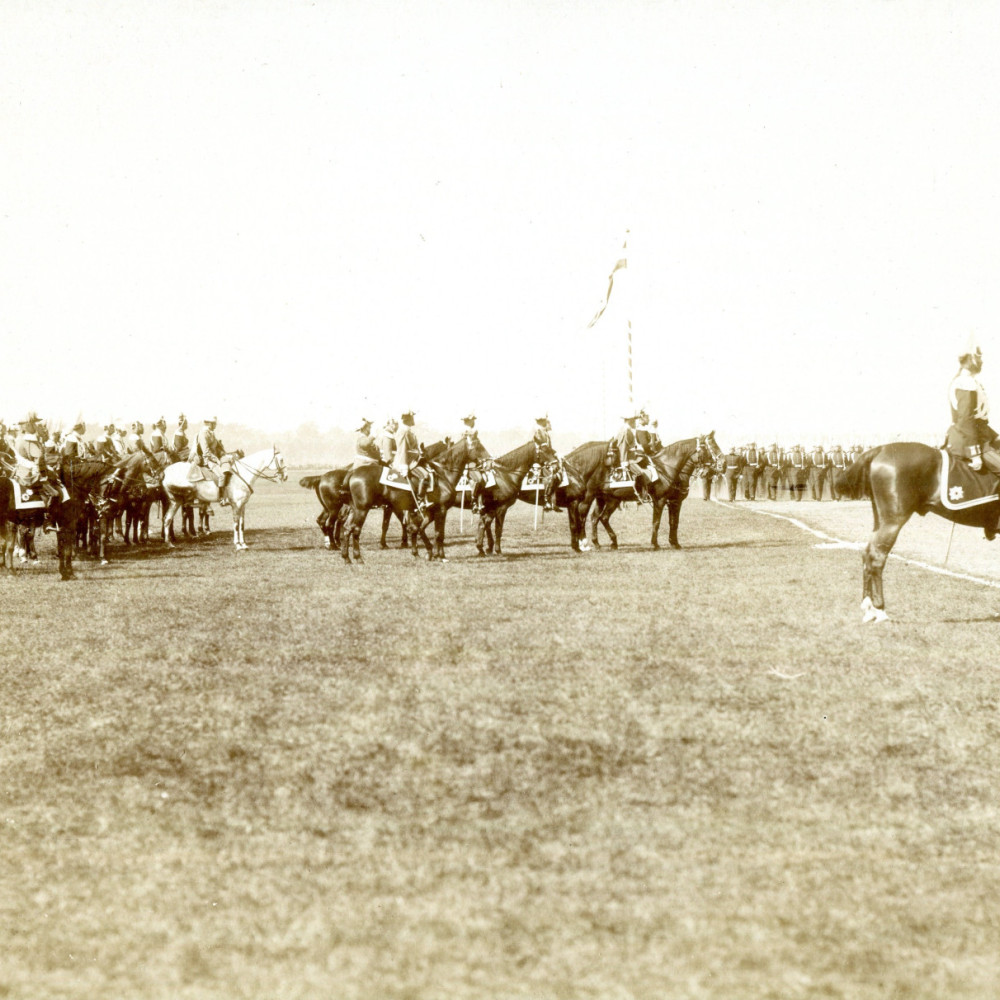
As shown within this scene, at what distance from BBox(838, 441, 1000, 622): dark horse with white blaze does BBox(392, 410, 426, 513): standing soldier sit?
940cm

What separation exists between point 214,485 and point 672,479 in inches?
404

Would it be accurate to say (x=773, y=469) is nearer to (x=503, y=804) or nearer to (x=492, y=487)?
(x=492, y=487)

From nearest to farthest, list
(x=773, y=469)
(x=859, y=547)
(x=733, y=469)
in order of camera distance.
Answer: (x=859, y=547) → (x=733, y=469) → (x=773, y=469)

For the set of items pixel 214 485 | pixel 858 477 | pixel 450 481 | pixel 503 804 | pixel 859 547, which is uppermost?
pixel 858 477

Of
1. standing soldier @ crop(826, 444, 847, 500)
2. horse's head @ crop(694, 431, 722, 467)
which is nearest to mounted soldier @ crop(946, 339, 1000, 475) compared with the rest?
horse's head @ crop(694, 431, 722, 467)

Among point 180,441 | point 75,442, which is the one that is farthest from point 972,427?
point 180,441

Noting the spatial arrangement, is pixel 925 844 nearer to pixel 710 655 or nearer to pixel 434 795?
pixel 434 795

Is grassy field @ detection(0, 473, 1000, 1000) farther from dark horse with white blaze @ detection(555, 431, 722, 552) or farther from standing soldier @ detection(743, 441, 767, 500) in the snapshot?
standing soldier @ detection(743, 441, 767, 500)

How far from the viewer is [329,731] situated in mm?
8414

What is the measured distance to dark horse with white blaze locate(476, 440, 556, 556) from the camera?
22.4 m

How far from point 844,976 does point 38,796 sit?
16.0ft

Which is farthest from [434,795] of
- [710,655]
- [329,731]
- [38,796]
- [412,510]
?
[412,510]

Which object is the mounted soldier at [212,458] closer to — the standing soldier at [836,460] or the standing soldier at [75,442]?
the standing soldier at [75,442]

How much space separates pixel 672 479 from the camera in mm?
23891
